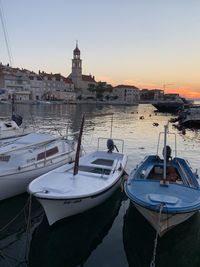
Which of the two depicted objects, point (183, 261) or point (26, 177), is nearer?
point (183, 261)

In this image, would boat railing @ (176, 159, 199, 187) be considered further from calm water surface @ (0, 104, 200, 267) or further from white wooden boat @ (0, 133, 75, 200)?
white wooden boat @ (0, 133, 75, 200)

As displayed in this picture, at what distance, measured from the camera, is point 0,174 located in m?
12.6

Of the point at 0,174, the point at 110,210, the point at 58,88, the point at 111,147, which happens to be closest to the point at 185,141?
the point at 111,147

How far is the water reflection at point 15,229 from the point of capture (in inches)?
372

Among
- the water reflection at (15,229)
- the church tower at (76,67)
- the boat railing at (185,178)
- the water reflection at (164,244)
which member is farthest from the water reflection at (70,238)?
the church tower at (76,67)

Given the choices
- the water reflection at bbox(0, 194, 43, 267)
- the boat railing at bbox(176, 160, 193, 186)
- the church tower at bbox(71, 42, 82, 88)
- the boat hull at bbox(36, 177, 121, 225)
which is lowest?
the water reflection at bbox(0, 194, 43, 267)

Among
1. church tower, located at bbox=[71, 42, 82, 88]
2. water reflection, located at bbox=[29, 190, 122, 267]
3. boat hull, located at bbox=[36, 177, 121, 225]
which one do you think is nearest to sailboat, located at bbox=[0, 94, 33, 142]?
water reflection, located at bbox=[29, 190, 122, 267]

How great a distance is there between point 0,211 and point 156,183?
6738 millimetres

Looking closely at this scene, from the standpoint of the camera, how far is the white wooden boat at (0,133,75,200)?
514 inches

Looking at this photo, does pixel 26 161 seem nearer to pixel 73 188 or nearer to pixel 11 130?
pixel 73 188

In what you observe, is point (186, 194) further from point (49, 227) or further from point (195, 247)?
point (49, 227)

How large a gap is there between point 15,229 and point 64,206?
236 centimetres

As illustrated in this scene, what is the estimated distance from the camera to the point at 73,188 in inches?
441

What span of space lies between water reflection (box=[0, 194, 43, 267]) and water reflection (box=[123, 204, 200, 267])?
11.6ft
